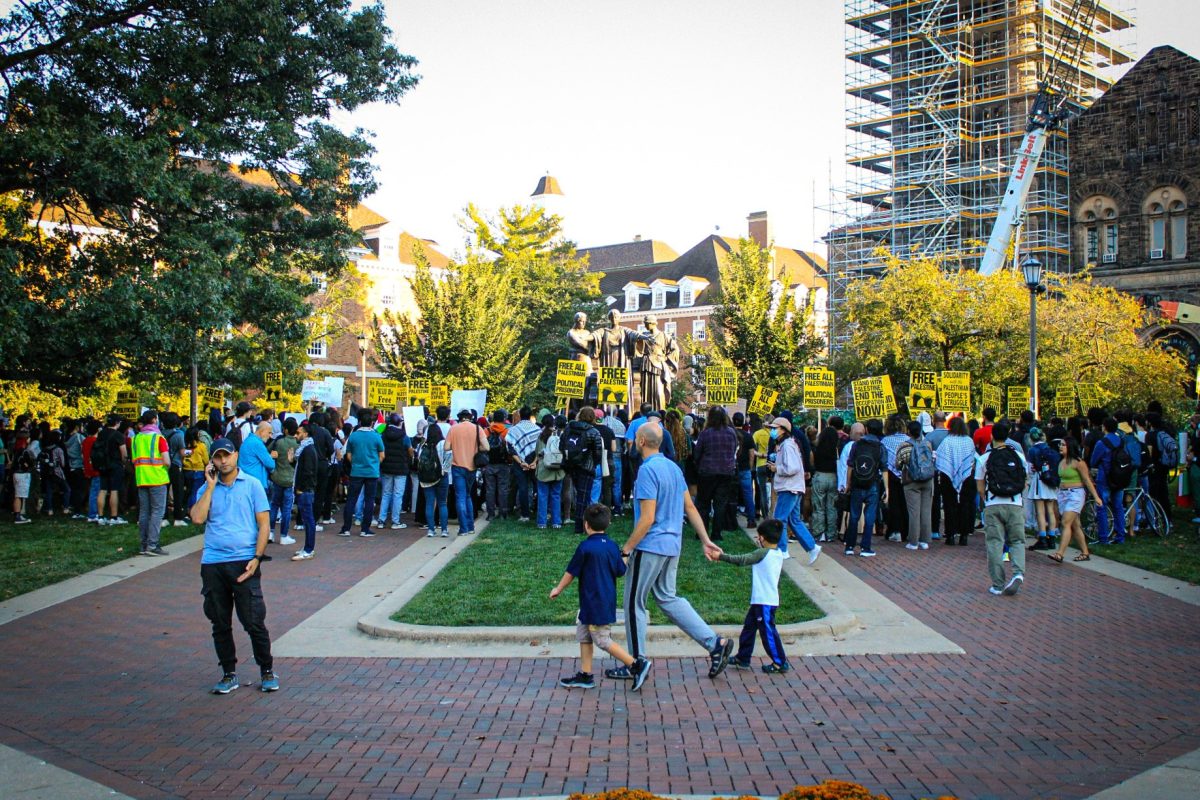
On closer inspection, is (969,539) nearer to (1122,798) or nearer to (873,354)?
(1122,798)

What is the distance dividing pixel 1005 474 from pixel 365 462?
938cm

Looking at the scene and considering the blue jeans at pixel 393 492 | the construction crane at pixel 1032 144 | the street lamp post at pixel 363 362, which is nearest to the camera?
the blue jeans at pixel 393 492

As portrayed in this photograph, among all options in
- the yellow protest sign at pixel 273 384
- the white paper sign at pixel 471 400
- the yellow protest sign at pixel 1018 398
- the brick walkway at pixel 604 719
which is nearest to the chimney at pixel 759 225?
the yellow protest sign at pixel 1018 398

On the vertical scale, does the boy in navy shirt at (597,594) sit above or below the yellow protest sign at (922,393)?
below

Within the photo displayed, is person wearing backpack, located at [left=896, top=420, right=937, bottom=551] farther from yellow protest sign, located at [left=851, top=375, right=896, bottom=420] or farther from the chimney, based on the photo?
the chimney

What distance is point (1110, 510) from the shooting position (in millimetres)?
16891

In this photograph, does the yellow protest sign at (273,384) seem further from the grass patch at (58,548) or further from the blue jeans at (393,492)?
the blue jeans at (393,492)

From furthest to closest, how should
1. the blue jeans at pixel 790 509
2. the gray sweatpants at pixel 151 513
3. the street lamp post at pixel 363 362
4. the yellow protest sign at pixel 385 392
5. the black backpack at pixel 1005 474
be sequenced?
the street lamp post at pixel 363 362, the yellow protest sign at pixel 385 392, the gray sweatpants at pixel 151 513, the blue jeans at pixel 790 509, the black backpack at pixel 1005 474

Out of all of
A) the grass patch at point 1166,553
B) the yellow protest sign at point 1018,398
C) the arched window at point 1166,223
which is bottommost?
the grass patch at point 1166,553

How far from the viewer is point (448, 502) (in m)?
19.7

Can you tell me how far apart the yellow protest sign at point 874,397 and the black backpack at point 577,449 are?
7994mm

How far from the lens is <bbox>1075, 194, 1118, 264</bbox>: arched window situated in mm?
50188

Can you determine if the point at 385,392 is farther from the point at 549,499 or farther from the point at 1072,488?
the point at 1072,488

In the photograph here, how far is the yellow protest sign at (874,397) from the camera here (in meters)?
22.2
